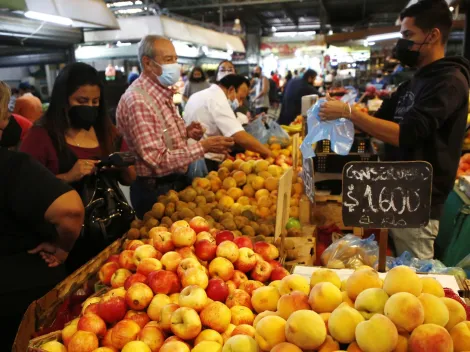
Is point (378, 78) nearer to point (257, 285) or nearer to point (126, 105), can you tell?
point (126, 105)

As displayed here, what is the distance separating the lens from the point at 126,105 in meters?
3.00

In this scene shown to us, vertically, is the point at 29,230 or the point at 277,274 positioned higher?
the point at 29,230

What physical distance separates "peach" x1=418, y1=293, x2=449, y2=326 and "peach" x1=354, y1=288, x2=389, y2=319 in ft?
0.34

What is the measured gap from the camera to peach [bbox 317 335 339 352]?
1142mm

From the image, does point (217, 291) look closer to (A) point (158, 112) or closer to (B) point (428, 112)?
(B) point (428, 112)

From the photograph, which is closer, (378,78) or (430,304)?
(430,304)

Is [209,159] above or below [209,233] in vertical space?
below

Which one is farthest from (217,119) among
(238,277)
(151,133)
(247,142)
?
(238,277)

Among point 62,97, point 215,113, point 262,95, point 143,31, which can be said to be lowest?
point 262,95

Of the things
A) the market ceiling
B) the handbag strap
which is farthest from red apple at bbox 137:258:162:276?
the market ceiling

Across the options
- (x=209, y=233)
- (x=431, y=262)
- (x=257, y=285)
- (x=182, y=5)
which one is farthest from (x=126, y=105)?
(x=182, y=5)

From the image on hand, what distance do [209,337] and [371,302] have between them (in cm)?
52

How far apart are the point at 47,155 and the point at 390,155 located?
216 cm

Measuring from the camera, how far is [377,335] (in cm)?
107
